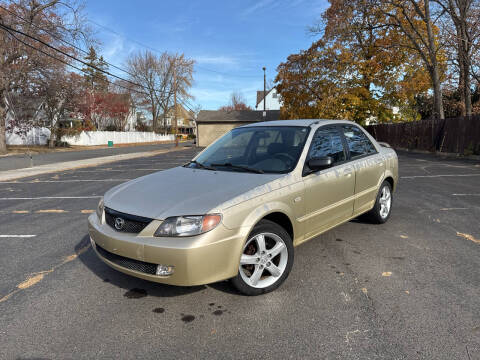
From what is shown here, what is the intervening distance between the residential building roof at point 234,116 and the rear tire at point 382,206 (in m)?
32.5

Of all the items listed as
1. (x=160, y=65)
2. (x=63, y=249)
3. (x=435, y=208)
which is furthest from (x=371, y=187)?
(x=160, y=65)

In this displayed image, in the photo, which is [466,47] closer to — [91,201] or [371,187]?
[371,187]

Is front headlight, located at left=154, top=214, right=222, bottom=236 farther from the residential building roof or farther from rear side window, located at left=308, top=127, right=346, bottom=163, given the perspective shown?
the residential building roof

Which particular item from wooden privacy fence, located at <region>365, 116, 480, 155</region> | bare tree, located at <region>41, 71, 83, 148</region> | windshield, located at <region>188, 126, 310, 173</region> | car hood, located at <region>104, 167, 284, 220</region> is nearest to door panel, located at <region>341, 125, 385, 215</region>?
windshield, located at <region>188, 126, 310, 173</region>

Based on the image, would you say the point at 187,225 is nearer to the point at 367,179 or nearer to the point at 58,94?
the point at 367,179

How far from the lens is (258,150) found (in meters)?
3.86

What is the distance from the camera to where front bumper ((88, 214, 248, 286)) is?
98.5 inches

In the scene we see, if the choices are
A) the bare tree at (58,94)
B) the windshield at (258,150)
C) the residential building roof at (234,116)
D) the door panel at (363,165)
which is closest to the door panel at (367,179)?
the door panel at (363,165)

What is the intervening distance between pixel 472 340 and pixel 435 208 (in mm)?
4359

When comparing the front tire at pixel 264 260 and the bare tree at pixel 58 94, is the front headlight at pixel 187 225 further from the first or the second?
the bare tree at pixel 58 94

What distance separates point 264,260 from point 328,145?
5.71 ft

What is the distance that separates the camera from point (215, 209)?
2.59 meters

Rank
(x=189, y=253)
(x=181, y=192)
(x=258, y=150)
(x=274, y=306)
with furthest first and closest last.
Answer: (x=258, y=150), (x=181, y=192), (x=274, y=306), (x=189, y=253)

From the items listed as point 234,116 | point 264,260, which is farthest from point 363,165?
point 234,116
